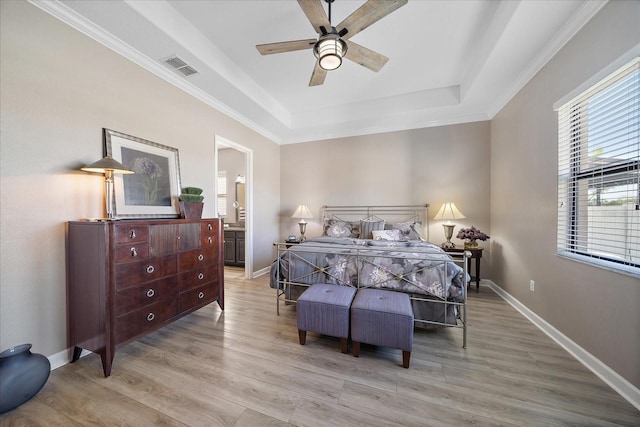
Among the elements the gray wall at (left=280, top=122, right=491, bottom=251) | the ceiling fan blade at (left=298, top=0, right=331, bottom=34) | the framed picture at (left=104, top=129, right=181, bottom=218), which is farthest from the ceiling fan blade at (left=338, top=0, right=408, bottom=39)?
the gray wall at (left=280, top=122, right=491, bottom=251)

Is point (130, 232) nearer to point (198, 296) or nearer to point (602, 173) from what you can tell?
point (198, 296)

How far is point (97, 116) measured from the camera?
2.11m

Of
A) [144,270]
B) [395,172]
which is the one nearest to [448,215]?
[395,172]

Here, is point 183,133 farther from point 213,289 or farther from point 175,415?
point 175,415

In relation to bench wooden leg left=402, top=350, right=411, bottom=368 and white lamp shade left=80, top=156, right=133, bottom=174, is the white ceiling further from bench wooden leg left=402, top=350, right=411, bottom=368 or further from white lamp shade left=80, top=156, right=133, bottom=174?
bench wooden leg left=402, top=350, right=411, bottom=368

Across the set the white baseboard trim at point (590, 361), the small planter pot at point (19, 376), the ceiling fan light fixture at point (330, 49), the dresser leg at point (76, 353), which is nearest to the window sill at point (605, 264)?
the white baseboard trim at point (590, 361)

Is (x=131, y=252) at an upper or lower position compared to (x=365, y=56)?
lower

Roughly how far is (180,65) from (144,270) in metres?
2.27

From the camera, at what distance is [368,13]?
1.70 m

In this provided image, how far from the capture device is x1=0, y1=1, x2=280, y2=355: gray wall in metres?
1.63

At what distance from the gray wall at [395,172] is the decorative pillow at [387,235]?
3.13ft

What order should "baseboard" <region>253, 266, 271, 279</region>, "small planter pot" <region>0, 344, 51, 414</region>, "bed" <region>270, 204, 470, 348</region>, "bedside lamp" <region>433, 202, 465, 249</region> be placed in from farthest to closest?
"baseboard" <region>253, 266, 271, 279</region>, "bedside lamp" <region>433, 202, 465, 249</region>, "bed" <region>270, 204, 470, 348</region>, "small planter pot" <region>0, 344, 51, 414</region>

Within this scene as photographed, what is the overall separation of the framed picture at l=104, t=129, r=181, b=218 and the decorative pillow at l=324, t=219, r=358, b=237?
2443 mm

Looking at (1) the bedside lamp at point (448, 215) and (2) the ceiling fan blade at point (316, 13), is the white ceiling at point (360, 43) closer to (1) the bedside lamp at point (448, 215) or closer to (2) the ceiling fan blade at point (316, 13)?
(2) the ceiling fan blade at point (316, 13)
